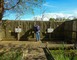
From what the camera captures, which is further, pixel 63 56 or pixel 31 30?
pixel 31 30

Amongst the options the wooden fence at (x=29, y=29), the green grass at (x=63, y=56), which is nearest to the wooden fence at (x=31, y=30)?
the wooden fence at (x=29, y=29)

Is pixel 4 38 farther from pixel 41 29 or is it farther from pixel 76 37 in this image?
pixel 76 37

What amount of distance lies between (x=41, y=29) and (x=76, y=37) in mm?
5422

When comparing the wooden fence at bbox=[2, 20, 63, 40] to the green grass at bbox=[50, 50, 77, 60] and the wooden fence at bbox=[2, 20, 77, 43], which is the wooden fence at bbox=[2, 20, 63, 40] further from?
the green grass at bbox=[50, 50, 77, 60]

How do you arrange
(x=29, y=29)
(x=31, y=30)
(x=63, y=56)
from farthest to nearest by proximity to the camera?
1. (x=29, y=29)
2. (x=31, y=30)
3. (x=63, y=56)

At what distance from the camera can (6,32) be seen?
851 inches

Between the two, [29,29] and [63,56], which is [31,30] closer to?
[29,29]

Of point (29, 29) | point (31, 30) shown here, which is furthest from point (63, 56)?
point (29, 29)

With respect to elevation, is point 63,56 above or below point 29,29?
above

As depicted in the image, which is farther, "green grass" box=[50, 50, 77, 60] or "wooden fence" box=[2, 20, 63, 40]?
"wooden fence" box=[2, 20, 63, 40]

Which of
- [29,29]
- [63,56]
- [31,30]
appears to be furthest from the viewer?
[29,29]

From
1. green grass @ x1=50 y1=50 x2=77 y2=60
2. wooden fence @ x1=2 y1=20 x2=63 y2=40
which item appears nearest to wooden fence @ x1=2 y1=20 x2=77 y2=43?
wooden fence @ x1=2 y1=20 x2=63 y2=40

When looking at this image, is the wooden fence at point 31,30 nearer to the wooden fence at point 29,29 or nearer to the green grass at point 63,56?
the wooden fence at point 29,29

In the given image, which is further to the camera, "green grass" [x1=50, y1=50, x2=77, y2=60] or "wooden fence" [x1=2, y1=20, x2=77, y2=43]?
"wooden fence" [x1=2, y1=20, x2=77, y2=43]
